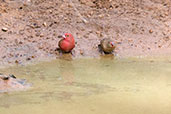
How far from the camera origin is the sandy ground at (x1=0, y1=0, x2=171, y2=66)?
7.28 m

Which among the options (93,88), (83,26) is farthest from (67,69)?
(83,26)

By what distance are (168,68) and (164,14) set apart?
2.96 m

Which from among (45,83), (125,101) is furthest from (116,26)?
(125,101)

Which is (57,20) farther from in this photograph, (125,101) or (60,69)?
(125,101)

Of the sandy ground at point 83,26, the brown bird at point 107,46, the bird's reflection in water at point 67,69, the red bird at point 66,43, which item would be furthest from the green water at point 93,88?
the sandy ground at point 83,26

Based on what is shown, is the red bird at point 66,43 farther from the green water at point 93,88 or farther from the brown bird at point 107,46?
the brown bird at point 107,46

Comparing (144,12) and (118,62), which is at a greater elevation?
(144,12)

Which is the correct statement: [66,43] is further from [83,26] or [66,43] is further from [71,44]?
[83,26]

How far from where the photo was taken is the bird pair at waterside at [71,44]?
23.3 ft

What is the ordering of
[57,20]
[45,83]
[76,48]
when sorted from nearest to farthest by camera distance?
1. [45,83]
2. [76,48]
3. [57,20]

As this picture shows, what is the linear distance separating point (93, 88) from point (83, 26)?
3330mm

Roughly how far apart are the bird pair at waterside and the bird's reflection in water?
0.14 metres

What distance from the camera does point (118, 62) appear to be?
6848 millimetres

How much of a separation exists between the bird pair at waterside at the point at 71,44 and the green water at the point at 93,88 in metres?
0.33
